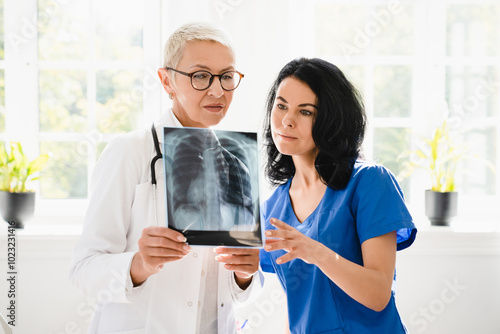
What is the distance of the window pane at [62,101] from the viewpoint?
8.84ft

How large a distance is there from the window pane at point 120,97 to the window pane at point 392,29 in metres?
1.37

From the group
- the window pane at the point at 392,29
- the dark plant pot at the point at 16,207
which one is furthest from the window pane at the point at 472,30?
the dark plant pot at the point at 16,207

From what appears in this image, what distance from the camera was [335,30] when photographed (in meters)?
2.77

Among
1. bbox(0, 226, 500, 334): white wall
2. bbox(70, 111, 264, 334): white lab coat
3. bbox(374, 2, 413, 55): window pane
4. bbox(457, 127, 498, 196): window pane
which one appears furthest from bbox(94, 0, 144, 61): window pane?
bbox(457, 127, 498, 196): window pane

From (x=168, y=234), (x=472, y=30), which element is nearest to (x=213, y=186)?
(x=168, y=234)

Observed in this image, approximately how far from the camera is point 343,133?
143 cm

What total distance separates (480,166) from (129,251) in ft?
7.70

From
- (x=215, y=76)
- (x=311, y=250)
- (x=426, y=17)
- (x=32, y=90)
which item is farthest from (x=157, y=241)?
(x=426, y=17)

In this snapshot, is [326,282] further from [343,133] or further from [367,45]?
[367,45]

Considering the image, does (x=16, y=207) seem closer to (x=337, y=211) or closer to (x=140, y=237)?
(x=140, y=237)

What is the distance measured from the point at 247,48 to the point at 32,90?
3.99ft

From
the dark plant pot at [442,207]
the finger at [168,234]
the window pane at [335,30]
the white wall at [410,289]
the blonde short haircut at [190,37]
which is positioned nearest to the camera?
the finger at [168,234]

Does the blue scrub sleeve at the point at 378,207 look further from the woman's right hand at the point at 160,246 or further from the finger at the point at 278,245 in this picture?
the woman's right hand at the point at 160,246

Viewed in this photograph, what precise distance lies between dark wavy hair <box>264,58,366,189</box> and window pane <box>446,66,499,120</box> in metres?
1.63
